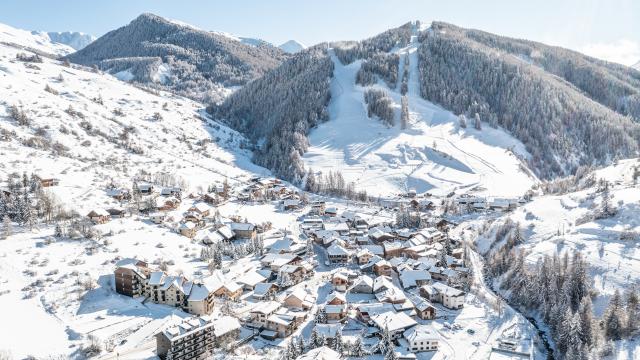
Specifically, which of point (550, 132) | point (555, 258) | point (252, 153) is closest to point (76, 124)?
point (252, 153)

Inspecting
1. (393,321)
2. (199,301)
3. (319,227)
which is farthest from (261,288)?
(319,227)

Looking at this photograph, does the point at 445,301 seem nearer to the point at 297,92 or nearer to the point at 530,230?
the point at 530,230

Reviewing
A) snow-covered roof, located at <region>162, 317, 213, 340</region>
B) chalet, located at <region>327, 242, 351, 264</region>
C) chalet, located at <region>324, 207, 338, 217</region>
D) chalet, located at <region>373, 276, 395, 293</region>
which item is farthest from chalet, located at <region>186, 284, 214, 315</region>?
chalet, located at <region>324, 207, 338, 217</region>

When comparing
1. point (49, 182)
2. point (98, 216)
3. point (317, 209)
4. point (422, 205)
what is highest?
point (49, 182)

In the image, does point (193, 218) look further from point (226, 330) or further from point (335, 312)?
point (335, 312)

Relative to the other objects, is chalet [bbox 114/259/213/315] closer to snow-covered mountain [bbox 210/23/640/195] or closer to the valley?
the valley

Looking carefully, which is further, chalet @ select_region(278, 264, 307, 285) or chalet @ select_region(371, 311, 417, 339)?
chalet @ select_region(278, 264, 307, 285)
